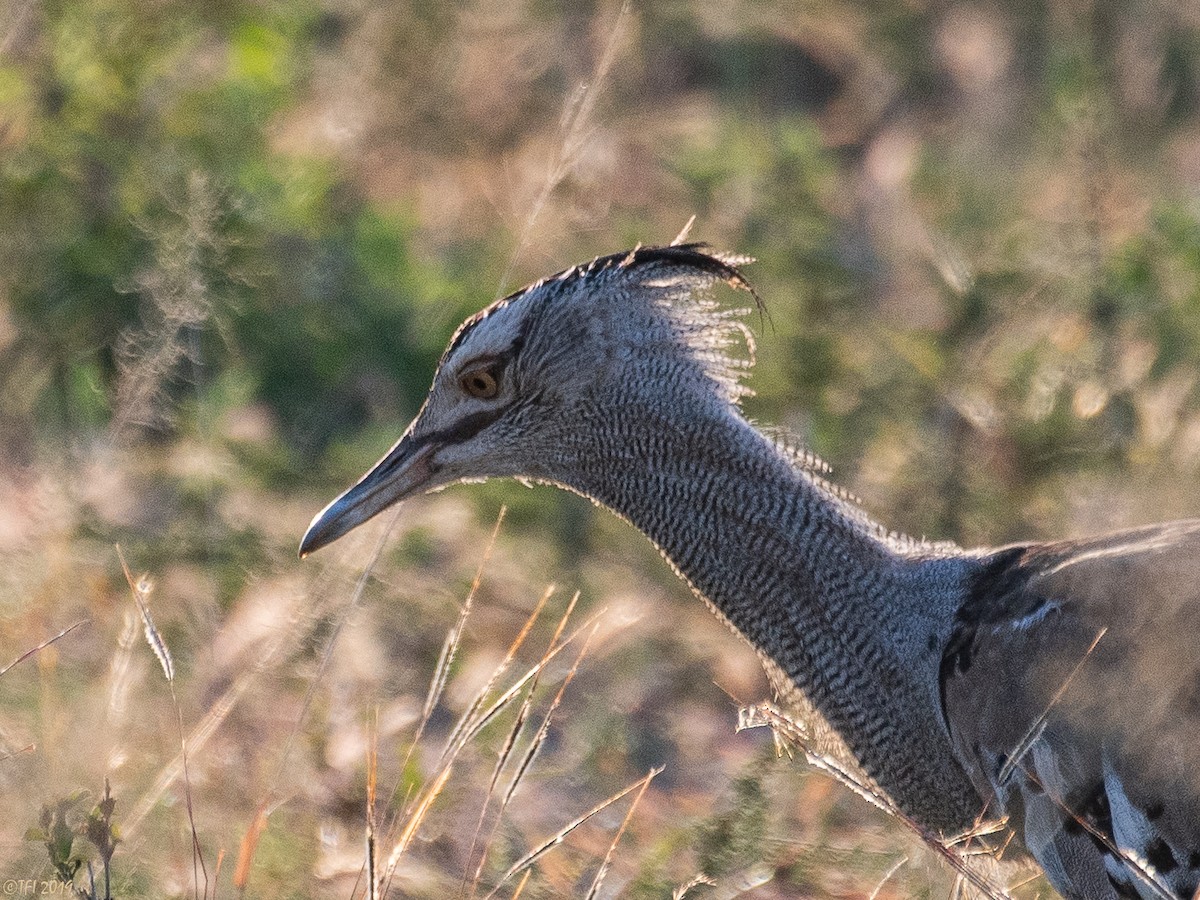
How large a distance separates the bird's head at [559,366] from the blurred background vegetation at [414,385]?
25 cm

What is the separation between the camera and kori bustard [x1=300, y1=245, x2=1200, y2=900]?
8.87 feet

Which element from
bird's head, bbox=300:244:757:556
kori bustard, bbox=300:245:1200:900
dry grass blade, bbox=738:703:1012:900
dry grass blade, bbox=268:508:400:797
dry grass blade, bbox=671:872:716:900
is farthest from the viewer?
bird's head, bbox=300:244:757:556

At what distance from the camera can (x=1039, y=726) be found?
265 cm

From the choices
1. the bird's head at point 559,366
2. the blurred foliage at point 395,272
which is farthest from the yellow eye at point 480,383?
the blurred foliage at point 395,272

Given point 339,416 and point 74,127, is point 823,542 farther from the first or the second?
point 74,127

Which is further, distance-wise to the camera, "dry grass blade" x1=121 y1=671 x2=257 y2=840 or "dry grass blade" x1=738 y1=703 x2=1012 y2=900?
"dry grass blade" x1=121 y1=671 x2=257 y2=840

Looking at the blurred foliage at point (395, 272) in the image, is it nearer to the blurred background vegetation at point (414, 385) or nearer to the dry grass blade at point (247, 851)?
the blurred background vegetation at point (414, 385)

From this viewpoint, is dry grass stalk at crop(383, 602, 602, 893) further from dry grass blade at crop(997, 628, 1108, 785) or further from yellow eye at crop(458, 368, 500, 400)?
dry grass blade at crop(997, 628, 1108, 785)

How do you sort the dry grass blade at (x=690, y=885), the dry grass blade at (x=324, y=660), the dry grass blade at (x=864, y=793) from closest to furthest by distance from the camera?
the dry grass blade at (x=864, y=793) → the dry grass blade at (x=690, y=885) → the dry grass blade at (x=324, y=660)

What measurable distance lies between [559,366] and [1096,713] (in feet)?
3.64

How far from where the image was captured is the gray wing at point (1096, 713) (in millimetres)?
2670

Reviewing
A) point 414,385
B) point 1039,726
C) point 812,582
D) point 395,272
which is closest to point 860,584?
point 812,582

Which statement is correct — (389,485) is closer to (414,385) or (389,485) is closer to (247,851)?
(247,851)

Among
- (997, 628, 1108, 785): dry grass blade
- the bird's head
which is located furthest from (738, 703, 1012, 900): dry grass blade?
the bird's head
